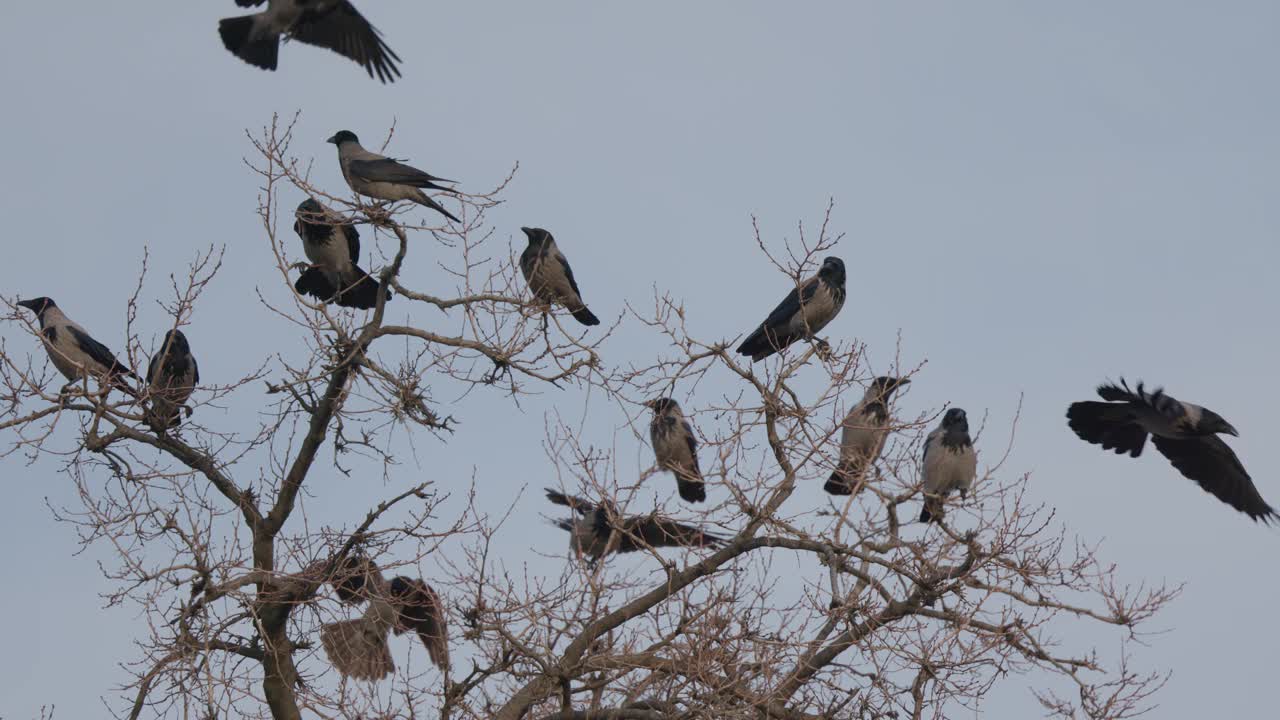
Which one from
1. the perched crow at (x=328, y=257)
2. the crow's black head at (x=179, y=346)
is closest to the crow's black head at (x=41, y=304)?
the crow's black head at (x=179, y=346)

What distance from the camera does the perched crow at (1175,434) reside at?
9.68m

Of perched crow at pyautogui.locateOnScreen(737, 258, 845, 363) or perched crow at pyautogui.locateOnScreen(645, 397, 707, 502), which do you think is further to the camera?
perched crow at pyautogui.locateOnScreen(645, 397, 707, 502)

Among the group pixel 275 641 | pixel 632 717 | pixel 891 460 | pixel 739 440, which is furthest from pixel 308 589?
pixel 891 460

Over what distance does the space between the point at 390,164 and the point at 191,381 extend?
2922 mm

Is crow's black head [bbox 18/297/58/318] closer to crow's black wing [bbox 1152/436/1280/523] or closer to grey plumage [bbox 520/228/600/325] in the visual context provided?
grey plumage [bbox 520/228/600/325]

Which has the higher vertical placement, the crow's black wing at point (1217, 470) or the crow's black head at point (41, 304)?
the crow's black head at point (41, 304)

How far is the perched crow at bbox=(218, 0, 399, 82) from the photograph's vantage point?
9.70 meters

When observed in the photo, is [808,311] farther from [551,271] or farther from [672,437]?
[551,271]

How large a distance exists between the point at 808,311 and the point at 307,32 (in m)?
4.30

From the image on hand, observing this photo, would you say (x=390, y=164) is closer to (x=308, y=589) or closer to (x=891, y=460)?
(x=308, y=589)

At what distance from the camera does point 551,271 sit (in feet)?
36.6

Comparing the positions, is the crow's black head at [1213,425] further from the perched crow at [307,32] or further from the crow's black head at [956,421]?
the perched crow at [307,32]

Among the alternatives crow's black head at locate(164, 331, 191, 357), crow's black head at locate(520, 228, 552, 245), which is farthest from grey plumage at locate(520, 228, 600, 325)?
crow's black head at locate(164, 331, 191, 357)

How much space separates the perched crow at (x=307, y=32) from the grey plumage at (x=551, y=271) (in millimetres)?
1972
